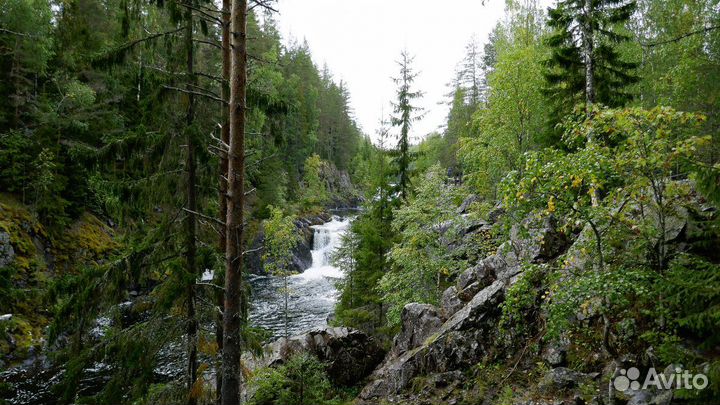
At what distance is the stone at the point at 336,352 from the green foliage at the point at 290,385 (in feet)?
6.14

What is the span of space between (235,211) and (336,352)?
9.49 m

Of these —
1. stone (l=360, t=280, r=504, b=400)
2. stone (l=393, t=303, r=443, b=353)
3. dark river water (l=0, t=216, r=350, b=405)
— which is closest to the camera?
stone (l=360, t=280, r=504, b=400)

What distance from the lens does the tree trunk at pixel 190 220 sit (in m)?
6.89

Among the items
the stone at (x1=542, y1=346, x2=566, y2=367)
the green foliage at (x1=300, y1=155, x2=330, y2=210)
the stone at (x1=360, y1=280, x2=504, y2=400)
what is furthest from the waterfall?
the stone at (x1=542, y1=346, x2=566, y2=367)

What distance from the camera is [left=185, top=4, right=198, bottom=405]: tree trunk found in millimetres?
6891

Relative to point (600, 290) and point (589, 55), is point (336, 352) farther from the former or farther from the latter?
point (589, 55)

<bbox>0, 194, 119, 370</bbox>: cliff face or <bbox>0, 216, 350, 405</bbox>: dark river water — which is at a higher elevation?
<bbox>0, 194, 119, 370</bbox>: cliff face

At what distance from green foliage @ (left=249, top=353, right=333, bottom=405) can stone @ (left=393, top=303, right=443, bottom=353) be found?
3.14 metres

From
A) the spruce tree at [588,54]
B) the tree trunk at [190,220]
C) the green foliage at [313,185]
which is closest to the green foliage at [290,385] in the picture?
the tree trunk at [190,220]

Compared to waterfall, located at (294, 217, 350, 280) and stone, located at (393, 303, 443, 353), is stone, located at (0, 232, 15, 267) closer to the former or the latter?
stone, located at (393, 303, 443, 353)

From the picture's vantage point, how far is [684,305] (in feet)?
16.1

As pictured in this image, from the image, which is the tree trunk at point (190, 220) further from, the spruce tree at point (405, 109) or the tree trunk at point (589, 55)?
the spruce tree at point (405, 109)

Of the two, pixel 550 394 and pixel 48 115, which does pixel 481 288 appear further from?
pixel 48 115

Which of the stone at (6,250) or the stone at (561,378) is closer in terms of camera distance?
the stone at (561,378)
